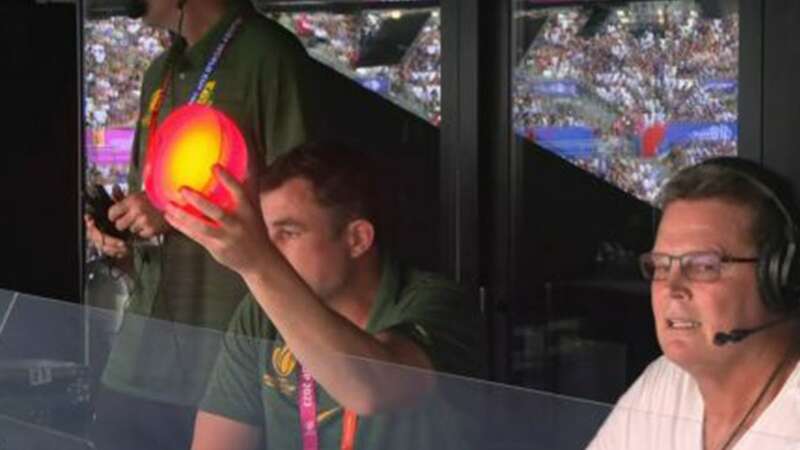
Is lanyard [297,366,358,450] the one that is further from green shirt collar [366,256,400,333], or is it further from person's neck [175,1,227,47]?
person's neck [175,1,227,47]

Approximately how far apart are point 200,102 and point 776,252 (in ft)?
6.19

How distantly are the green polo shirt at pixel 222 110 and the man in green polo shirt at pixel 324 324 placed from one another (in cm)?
15

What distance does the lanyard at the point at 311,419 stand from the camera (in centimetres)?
260

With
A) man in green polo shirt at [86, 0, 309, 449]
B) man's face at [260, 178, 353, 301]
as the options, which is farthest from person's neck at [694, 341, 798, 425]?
man in green polo shirt at [86, 0, 309, 449]

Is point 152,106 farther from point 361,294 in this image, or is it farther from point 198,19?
point 361,294

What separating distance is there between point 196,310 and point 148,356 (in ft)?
2.07

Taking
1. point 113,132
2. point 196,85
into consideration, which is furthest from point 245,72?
point 113,132

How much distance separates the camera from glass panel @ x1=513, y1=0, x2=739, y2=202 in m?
3.10

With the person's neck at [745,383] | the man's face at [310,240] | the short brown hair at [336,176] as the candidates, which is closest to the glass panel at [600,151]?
the short brown hair at [336,176]

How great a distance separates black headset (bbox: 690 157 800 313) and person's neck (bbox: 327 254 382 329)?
3.07 ft

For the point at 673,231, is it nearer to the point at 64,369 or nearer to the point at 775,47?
the point at 775,47

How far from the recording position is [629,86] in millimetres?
3240

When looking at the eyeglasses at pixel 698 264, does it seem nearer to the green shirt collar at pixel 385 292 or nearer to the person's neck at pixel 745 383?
the person's neck at pixel 745 383

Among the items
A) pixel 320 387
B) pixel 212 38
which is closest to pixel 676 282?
pixel 320 387
